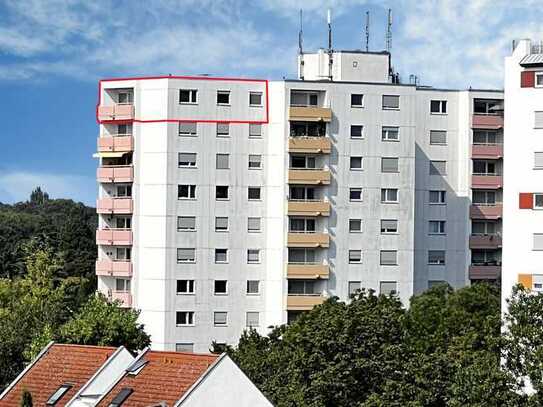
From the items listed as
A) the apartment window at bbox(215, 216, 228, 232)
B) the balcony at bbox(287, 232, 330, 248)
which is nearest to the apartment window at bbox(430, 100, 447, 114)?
the balcony at bbox(287, 232, 330, 248)

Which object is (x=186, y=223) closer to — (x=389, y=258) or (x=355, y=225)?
(x=355, y=225)

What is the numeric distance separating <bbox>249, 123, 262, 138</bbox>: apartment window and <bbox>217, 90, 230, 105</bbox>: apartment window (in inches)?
91.4

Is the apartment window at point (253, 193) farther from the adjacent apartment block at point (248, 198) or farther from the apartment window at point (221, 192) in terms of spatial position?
the apartment window at point (221, 192)

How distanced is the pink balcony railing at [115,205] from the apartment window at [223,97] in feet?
30.8

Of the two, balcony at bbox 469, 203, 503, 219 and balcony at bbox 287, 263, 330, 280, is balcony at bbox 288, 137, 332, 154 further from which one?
balcony at bbox 469, 203, 503, 219

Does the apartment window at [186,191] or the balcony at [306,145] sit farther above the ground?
the balcony at [306,145]

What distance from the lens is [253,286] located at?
8262 centimetres

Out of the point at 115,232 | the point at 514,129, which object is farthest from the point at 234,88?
the point at 514,129

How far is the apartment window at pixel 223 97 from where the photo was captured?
8219cm

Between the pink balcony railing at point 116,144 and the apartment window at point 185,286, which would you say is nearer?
the apartment window at point 185,286

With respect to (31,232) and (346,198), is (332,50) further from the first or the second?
(31,232)

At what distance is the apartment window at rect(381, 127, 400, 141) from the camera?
273ft

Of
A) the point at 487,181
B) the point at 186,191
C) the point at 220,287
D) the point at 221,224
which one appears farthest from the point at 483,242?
the point at 186,191

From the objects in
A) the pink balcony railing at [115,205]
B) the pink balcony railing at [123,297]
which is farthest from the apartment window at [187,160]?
the pink balcony railing at [123,297]
